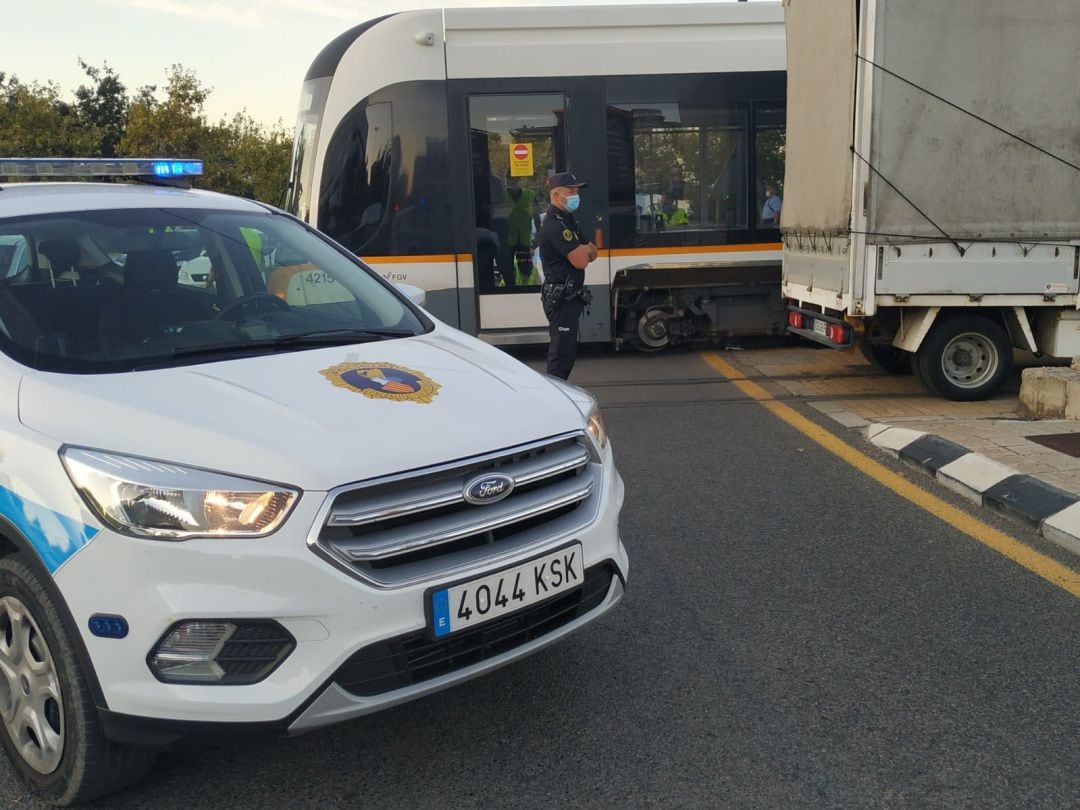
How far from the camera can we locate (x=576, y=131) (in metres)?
9.75

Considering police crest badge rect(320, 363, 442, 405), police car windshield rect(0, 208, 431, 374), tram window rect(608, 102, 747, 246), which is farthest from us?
tram window rect(608, 102, 747, 246)

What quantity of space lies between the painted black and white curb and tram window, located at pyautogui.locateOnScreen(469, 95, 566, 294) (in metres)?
4.53

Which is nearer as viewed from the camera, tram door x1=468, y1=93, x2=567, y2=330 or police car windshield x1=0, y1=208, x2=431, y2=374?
police car windshield x1=0, y1=208, x2=431, y2=374

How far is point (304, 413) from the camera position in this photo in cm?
278

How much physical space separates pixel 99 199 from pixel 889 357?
697 cm

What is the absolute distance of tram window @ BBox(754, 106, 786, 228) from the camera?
10031mm

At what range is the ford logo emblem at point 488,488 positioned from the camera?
2.72 meters

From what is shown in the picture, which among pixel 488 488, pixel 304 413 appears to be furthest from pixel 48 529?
pixel 488 488

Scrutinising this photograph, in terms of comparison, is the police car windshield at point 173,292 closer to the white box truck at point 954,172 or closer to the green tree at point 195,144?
the white box truck at point 954,172

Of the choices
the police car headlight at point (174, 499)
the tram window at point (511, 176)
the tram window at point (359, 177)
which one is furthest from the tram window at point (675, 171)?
the police car headlight at point (174, 499)

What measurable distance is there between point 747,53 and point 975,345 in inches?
154

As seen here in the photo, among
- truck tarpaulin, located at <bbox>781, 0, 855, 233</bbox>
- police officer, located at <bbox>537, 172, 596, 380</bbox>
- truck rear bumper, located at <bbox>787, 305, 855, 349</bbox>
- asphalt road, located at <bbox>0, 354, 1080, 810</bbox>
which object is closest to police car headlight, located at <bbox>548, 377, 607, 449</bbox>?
asphalt road, located at <bbox>0, 354, 1080, 810</bbox>

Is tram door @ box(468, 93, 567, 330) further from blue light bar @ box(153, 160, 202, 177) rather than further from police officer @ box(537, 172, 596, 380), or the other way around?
blue light bar @ box(153, 160, 202, 177)

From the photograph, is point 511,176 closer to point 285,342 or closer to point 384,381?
point 285,342
